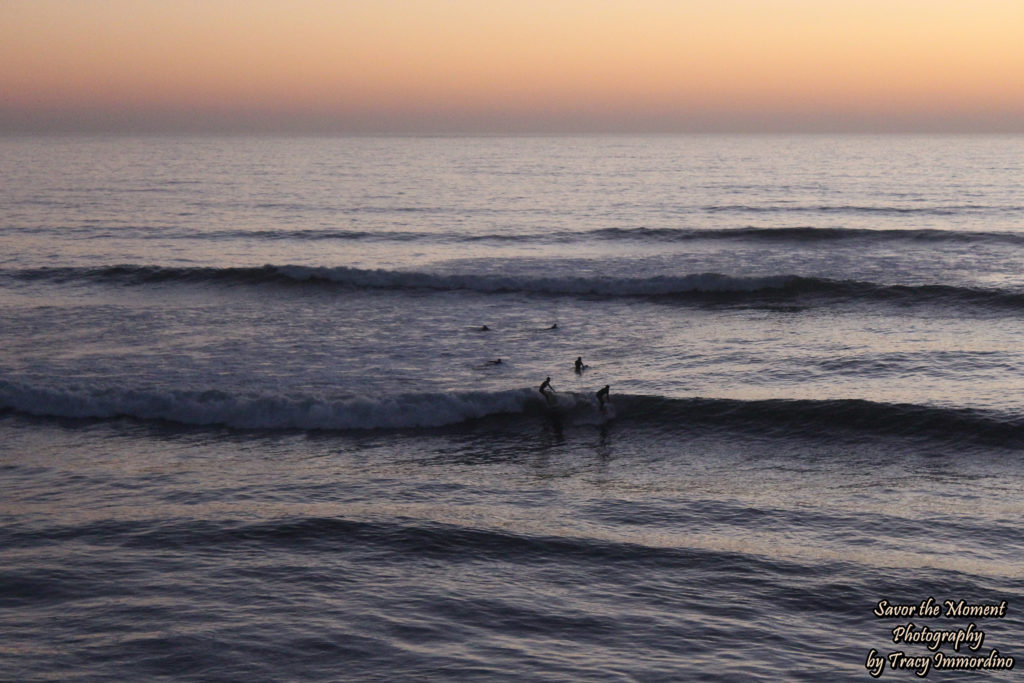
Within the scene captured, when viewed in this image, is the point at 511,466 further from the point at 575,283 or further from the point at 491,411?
the point at 575,283

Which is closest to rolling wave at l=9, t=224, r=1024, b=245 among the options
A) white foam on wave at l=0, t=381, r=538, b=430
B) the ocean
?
the ocean

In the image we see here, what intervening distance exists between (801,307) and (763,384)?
9.97m

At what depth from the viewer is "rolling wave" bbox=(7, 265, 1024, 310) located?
2939 cm

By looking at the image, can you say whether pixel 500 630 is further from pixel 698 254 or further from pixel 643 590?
pixel 698 254

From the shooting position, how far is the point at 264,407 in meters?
17.6

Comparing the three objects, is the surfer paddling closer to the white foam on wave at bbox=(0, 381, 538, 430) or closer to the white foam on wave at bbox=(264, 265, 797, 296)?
the white foam on wave at bbox=(0, 381, 538, 430)

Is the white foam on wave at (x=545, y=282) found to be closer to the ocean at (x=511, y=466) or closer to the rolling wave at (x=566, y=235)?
the ocean at (x=511, y=466)

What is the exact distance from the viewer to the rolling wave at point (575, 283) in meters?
29.4

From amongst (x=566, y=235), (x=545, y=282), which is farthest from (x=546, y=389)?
(x=566, y=235)

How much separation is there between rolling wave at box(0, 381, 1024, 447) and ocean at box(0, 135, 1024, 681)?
7 cm

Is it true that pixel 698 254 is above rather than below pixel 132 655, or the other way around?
above

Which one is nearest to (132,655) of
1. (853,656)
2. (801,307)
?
(853,656)

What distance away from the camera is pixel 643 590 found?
1030cm

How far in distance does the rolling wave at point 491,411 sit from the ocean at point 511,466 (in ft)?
0.23
